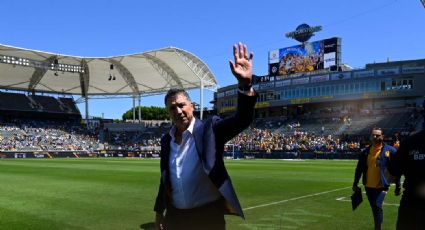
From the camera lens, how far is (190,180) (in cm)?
401

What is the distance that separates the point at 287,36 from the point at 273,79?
7.92 meters

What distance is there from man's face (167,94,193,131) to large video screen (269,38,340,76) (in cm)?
6918

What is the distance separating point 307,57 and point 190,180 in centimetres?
7223

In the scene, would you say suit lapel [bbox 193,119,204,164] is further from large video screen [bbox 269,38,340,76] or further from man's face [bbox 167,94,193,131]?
large video screen [bbox 269,38,340,76]

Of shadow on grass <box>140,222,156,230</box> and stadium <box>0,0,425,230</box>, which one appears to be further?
stadium <box>0,0,425,230</box>

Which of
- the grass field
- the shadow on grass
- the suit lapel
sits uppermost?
the suit lapel

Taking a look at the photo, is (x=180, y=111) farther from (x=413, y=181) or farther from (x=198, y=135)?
(x=413, y=181)

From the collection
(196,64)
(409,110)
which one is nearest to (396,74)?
(409,110)

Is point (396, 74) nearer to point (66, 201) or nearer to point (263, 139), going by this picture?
point (263, 139)

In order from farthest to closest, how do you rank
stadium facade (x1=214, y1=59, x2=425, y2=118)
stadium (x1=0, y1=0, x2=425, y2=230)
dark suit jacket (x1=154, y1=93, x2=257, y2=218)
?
1. stadium facade (x1=214, y1=59, x2=425, y2=118)
2. stadium (x1=0, y1=0, x2=425, y2=230)
3. dark suit jacket (x1=154, y1=93, x2=257, y2=218)

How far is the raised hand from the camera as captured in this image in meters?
3.66

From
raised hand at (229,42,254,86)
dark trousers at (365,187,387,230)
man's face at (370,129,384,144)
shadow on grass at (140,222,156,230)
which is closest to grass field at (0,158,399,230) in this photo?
shadow on grass at (140,222,156,230)

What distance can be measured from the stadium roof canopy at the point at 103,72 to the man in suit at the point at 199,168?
62.2m

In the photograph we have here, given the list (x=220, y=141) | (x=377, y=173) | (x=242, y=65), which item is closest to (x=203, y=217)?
(x=220, y=141)
